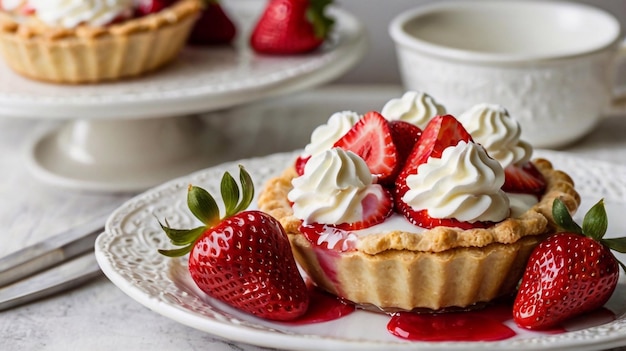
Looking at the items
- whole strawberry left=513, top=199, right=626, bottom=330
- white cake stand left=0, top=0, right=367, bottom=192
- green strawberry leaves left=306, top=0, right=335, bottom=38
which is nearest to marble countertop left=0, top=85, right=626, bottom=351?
white cake stand left=0, top=0, right=367, bottom=192

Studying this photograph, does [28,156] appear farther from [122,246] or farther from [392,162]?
[392,162]

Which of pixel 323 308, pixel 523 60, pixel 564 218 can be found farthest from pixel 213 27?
pixel 564 218

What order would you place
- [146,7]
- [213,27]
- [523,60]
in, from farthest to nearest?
[213,27]
[146,7]
[523,60]

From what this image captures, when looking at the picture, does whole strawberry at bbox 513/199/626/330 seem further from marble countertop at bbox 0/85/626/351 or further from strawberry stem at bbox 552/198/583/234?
marble countertop at bbox 0/85/626/351

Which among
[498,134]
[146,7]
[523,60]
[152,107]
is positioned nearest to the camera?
[498,134]

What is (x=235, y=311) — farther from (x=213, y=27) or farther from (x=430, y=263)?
(x=213, y=27)

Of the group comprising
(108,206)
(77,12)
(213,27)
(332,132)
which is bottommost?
(108,206)

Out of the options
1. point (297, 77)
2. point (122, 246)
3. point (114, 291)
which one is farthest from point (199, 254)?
point (297, 77)
